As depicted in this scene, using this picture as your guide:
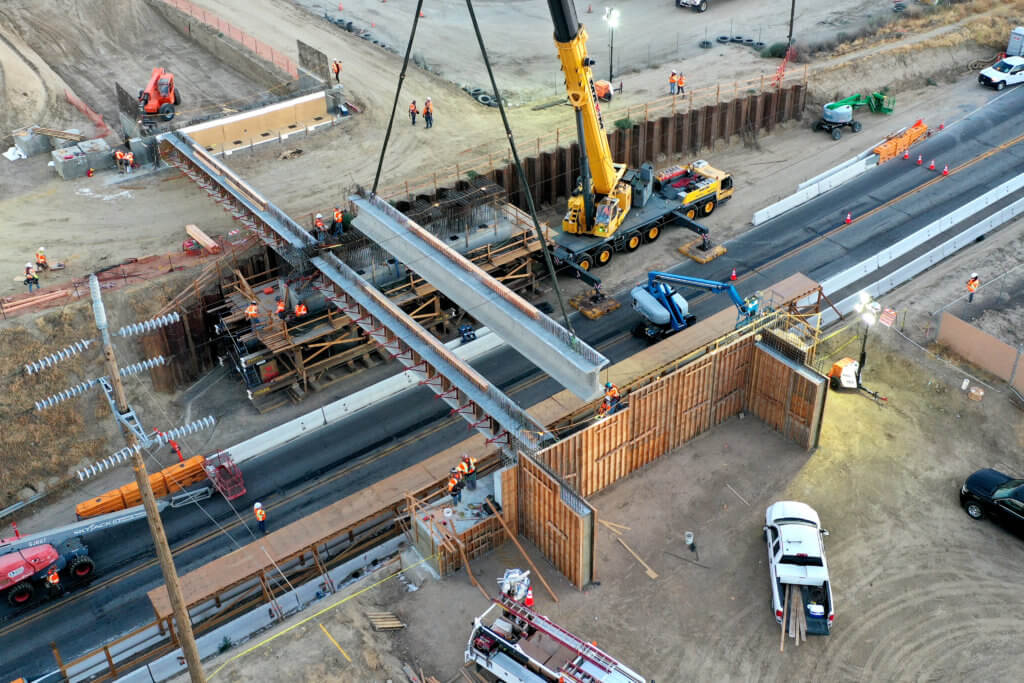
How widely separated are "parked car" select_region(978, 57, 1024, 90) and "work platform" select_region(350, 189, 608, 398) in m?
43.2

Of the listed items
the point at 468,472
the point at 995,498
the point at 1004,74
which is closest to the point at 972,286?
the point at 995,498

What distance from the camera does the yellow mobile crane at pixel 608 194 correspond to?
1597 inches

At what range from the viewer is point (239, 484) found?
35281mm

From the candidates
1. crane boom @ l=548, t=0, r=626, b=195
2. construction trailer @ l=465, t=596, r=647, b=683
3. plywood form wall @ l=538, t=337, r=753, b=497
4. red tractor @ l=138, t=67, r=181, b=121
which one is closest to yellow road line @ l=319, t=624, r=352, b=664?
construction trailer @ l=465, t=596, r=647, b=683

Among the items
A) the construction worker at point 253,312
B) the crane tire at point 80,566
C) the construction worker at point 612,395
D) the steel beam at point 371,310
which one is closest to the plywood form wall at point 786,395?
the construction worker at point 612,395

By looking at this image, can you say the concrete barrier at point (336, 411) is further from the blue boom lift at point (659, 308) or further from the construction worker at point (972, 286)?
the construction worker at point (972, 286)

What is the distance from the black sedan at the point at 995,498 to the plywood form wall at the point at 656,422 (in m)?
7.59

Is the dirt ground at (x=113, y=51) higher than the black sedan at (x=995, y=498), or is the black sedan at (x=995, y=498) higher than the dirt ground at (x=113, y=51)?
the dirt ground at (x=113, y=51)

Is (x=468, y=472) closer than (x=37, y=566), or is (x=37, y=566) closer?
(x=468, y=472)

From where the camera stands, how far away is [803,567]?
26.7 meters

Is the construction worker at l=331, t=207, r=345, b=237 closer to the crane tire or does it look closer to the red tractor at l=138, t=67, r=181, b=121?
the crane tire

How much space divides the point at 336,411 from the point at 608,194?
635 inches

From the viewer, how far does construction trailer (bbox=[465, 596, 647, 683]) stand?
23359 millimetres

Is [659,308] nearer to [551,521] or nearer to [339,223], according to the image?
[339,223]
